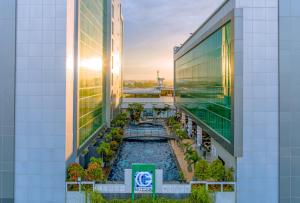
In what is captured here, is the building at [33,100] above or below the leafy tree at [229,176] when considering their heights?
above

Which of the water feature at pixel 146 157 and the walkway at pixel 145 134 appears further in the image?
the walkway at pixel 145 134

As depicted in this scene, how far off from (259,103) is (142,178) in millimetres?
7119

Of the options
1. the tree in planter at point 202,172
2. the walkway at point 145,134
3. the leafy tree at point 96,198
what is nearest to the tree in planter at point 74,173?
the leafy tree at point 96,198

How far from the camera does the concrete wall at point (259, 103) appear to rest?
50.9ft

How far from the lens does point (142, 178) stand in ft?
50.9

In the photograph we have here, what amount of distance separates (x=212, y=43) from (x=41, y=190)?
593 inches

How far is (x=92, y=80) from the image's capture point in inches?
950

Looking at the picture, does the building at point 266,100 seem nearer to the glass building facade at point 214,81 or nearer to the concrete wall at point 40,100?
the glass building facade at point 214,81

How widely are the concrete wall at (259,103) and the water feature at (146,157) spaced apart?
6.96 metres

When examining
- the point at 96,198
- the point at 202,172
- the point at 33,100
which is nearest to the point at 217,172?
the point at 202,172

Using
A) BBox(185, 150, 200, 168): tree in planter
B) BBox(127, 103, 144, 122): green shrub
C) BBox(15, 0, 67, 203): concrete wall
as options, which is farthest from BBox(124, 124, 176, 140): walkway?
BBox(15, 0, 67, 203): concrete wall
